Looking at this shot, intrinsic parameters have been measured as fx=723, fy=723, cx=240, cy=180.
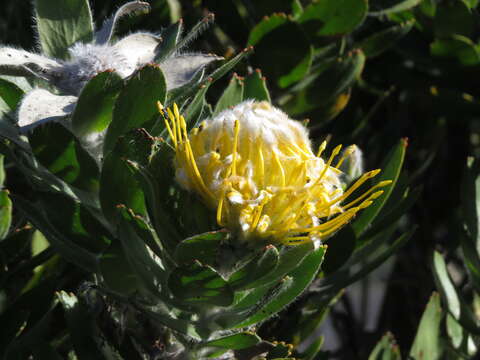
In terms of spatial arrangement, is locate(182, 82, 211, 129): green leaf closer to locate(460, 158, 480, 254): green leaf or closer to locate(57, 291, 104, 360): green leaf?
locate(57, 291, 104, 360): green leaf

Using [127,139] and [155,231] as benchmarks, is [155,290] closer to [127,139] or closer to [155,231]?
[155,231]

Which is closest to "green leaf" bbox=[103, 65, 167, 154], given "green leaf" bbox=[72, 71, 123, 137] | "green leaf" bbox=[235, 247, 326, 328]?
"green leaf" bbox=[72, 71, 123, 137]

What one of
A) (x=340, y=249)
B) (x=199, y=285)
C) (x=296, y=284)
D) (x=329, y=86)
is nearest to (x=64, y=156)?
(x=199, y=285)

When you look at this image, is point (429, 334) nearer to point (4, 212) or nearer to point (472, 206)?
point (472, 206)

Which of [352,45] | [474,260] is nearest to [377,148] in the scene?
[352,45]

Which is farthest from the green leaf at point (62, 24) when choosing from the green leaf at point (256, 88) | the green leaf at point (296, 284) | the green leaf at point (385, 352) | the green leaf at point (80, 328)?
the green leaf at point (385, 352)

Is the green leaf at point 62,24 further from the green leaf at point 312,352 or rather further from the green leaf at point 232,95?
the green leaf at point 312,352
